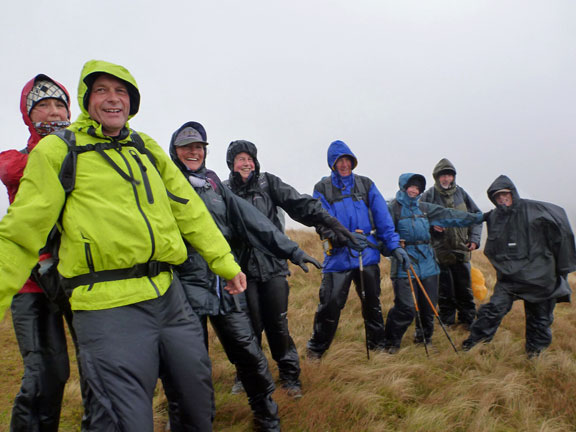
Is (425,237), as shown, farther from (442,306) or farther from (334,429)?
(334,429)

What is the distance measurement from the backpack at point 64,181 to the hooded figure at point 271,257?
1.80 meters

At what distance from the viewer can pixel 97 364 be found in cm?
199

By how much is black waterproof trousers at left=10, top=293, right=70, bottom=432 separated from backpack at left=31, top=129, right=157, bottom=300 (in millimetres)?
166

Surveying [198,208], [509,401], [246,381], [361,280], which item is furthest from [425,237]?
[198,208]

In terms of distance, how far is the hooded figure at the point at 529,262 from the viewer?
17.0 feet

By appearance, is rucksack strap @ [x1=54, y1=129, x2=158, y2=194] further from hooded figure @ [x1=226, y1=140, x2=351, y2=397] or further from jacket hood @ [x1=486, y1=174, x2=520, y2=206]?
jacket hood @ [x1=486, y1=174, x2=520, y2=206]

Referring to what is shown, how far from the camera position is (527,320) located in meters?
5.45

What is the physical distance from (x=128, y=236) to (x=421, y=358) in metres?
4.62

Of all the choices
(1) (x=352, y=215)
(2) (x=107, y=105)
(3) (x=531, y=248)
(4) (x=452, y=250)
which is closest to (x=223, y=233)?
(2) (x=107, y=105)

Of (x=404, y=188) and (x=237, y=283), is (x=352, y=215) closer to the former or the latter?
(x=404, y=188)

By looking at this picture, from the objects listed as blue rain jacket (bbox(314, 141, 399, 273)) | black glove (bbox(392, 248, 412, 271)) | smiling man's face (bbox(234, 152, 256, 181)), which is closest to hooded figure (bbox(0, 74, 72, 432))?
smiling man's face (bbox(234, 152, 256, 181))

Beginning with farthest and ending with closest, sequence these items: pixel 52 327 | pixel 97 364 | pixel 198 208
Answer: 1. pixel 52 327
2. pixel 198 208
3. pixel 97 364

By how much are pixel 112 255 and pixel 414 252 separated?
4941 millimetres

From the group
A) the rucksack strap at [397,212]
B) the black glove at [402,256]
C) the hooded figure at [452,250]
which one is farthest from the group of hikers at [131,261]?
the hooded figure at [452,250]
